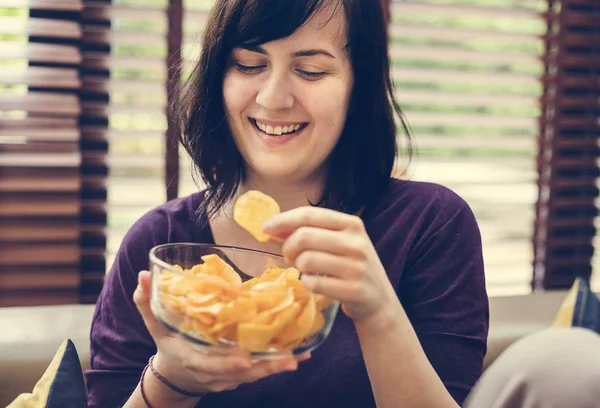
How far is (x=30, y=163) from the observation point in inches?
79.0

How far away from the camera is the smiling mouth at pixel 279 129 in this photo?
122cm

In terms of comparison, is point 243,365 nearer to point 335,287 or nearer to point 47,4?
point 335,287

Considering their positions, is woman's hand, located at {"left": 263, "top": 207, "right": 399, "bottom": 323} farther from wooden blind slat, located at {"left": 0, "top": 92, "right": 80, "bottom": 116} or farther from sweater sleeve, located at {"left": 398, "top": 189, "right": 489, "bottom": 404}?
wooden blind slat, located at {"left": 0, "top": 92, "right": 80, "bottom": 116}

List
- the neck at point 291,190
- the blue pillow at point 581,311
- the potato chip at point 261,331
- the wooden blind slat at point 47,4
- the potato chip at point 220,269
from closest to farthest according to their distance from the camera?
the potato chip at point 261,331
the potato chip at point 220,269
the neck at point 291,190
the blue pillow at point 581,311
the wooden blind slat at point 47,4

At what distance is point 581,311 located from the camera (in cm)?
164

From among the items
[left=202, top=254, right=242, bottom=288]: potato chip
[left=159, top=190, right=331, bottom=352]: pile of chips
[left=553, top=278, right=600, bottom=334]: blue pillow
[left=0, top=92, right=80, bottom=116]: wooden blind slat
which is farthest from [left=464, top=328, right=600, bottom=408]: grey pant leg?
[left=0, top=92, right=80, bottom=116]: wooden blind slat

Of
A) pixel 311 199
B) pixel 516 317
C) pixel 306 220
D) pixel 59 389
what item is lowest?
pixel 516 317

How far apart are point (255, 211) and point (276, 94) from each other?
1.22ft

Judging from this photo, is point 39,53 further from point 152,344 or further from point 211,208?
point 152,344

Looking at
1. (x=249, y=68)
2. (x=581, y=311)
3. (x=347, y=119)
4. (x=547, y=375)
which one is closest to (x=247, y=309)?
(x=547, y=375)

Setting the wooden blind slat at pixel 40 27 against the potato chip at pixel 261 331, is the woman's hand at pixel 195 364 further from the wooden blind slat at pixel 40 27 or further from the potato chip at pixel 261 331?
the wooden blind slat at pixel 40 27

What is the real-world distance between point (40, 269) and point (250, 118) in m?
1.15

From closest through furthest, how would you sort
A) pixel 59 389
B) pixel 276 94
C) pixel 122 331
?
pixel 59 389, pixel 276 94, pixel 122 331

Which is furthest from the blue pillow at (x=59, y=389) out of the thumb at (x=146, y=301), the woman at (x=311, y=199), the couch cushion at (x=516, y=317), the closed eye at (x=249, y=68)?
the couch cushion at (x=516, y=317)
